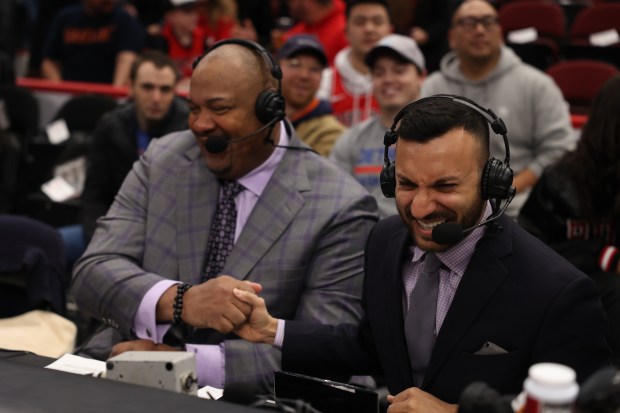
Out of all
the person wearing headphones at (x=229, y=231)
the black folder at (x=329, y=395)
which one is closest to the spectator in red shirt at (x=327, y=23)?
the person wearing headphones at (x=229, y=231)

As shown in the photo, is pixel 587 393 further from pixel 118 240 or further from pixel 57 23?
pixel 57 23

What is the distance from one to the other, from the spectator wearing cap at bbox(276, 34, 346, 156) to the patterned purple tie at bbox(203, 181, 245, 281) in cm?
170

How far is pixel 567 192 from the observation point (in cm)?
314

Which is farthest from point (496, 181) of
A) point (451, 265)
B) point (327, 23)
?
point (327, 23)

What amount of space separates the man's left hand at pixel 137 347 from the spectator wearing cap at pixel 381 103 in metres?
1.72

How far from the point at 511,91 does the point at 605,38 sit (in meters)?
2.56

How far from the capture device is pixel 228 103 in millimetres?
2721

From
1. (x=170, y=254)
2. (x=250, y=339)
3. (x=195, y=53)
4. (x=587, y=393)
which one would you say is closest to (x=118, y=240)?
(x=170, y=254)

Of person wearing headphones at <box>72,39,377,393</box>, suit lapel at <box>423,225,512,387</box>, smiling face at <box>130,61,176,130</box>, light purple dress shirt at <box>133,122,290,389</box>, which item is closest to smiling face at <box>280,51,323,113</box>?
smiling face at <box>130,61,176,130</box>

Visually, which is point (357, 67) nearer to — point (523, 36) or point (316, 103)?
point (316, 103)

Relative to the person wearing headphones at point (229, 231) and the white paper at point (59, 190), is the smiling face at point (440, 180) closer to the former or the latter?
the person wearing headphones at point (229, 231)

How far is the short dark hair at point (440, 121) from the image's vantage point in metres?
2.03

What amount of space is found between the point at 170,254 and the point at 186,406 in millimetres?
1261

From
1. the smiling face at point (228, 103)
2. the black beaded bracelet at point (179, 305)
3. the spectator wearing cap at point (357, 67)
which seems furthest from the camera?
the spectator wearing cap at point (357, 67)
